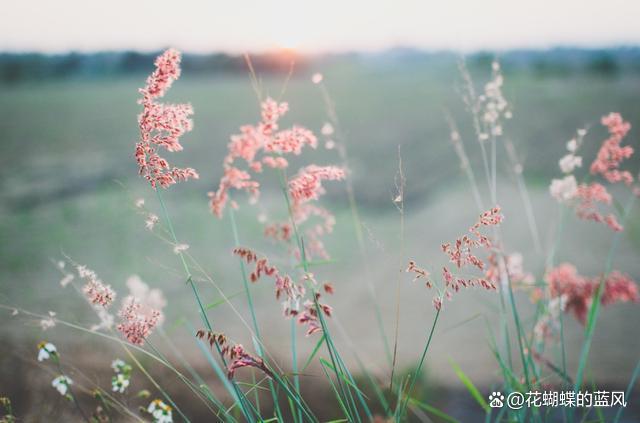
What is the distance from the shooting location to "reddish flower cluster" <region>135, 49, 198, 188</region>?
114cm

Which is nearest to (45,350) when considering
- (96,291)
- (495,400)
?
(96,291)

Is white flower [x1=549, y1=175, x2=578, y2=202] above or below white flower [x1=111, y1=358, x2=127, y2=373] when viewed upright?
above

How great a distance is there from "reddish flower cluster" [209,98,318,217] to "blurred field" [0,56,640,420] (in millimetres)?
122

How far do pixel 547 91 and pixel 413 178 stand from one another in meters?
3.94

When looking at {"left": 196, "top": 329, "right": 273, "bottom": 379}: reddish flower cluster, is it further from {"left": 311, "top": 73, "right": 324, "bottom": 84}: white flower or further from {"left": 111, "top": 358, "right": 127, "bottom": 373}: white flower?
{"left": 311, "top": 73, "right": 324, "bottom": 84}: white flower

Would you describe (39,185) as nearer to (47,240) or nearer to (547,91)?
(47,240)

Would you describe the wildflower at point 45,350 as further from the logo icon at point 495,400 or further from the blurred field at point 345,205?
the logo icon at point 495,400

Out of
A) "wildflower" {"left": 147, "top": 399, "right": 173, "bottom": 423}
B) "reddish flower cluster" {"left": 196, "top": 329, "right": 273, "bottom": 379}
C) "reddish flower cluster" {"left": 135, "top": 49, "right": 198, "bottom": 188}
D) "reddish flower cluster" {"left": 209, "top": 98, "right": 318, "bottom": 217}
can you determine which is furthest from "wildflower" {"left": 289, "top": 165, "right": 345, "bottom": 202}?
"wildflower" {"left": 147, "top": 399, "right": 173, "bottom": 423}

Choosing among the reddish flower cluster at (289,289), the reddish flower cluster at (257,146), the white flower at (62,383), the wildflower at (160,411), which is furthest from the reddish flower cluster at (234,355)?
the white flower at (62,383)

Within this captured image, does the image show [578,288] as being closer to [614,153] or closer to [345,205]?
[614,153]

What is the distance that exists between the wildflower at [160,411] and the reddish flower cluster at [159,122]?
1.77ft

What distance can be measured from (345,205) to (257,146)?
3.80 m

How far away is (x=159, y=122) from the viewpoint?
1157 millimetres

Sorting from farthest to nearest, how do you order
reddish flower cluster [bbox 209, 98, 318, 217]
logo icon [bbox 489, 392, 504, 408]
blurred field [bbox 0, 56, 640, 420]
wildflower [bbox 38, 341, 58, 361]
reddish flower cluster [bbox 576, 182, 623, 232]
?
blurred field [bbox 0, 56, 640, 420]
logo icon [bbox 489, 392, 504, 408]
reddish flower cluster [bbox 576, 182, 623, 232]
wildflower [bbox 38, 341, 58, 361]
reddish flower cluster [bbox 209, 98, 318, 217]
